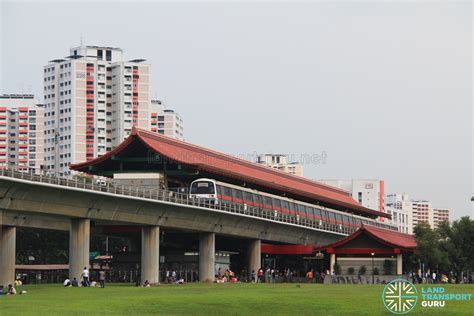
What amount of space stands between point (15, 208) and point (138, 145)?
2547 centimetres

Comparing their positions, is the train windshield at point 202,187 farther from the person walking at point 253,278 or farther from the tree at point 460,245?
the tree at point 460,245

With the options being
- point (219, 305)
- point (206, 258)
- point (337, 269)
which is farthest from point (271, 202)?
point (219, 305)

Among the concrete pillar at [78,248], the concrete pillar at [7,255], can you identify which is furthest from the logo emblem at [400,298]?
the concrete pillar at [7,255]

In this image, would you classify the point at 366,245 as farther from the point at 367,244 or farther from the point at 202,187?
the point at 202,187

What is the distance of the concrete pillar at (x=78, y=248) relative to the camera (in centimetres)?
7325

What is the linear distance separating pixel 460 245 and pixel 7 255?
1618 inches

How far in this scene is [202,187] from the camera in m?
87.2

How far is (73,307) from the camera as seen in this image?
44375 millimetres

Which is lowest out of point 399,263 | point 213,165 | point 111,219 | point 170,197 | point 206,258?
point 399,263

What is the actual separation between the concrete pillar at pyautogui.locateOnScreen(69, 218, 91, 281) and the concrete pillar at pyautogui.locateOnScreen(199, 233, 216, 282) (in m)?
18.1

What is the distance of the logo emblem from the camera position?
42.7 metres

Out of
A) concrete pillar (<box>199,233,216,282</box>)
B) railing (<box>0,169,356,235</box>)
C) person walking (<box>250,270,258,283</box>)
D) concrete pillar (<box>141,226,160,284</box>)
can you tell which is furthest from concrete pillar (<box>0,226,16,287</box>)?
person walking (<box>250,270,258,283</box>)

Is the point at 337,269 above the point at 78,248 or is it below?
below

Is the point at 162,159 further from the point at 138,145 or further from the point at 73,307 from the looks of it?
the point at 73,307
